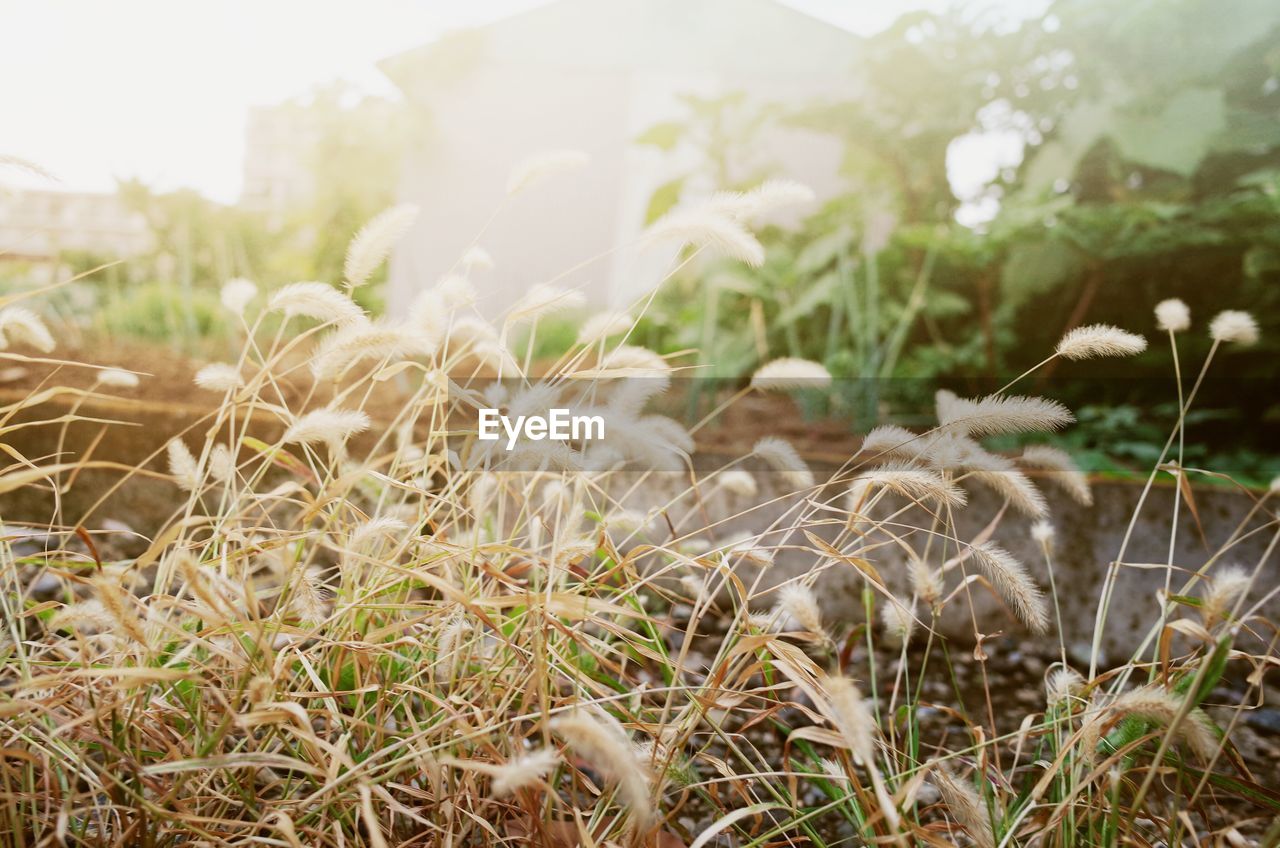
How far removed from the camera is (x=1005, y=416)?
68 centimetres

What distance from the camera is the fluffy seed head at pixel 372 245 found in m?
0.80

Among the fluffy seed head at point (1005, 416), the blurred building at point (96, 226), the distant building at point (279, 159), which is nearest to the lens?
the fluffy seed head at point (1005, 416)

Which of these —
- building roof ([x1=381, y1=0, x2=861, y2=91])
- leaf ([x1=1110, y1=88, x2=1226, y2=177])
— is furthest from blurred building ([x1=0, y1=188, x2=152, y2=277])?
leaf ([x1=1110, y1=88, x2=1226, y2=177])

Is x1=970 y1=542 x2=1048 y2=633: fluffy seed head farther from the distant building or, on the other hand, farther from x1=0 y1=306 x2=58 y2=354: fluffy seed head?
the distant building

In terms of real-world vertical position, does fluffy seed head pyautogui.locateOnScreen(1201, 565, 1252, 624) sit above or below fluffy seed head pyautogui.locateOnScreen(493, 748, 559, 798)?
above

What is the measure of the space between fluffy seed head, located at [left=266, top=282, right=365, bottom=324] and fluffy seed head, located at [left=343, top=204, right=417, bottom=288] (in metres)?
0.06

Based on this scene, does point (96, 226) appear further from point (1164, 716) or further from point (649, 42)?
point (1164, 716)

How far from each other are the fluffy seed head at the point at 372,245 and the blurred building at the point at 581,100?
11.1 ft

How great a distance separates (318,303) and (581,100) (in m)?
4.13

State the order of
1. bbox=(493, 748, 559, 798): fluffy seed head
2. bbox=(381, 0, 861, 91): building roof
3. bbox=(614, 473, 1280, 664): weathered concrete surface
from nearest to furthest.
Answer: bbox=(493, 748, 559, 798): fluffy seed head < bbox=(614, 473, 1280, 664): weathered concrete surface < bbox=(381, 0, 861, 91): building roof

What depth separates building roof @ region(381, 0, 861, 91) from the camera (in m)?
4.28

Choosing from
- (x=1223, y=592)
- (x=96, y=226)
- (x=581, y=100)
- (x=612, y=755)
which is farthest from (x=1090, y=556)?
(x=96, y=226)

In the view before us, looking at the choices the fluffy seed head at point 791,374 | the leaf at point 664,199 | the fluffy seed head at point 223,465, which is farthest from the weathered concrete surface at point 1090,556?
the leaf at point 664,199

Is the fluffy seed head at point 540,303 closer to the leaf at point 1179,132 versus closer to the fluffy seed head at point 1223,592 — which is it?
the fluffy seed head at point 1223,592
